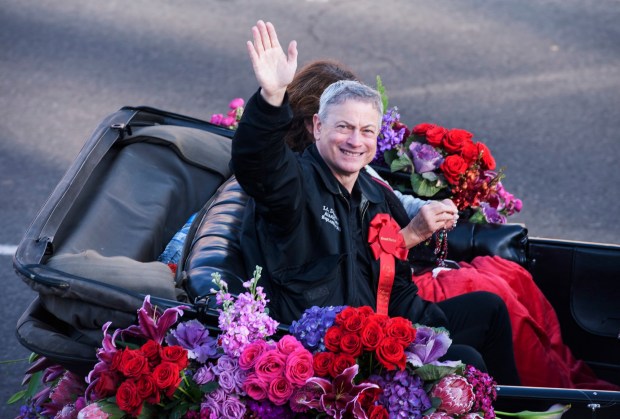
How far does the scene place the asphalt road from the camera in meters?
5.99

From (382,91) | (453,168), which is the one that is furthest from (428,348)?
(382,91)

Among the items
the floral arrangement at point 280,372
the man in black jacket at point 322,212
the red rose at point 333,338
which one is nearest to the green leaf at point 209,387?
the floral arrangement at point 280,372

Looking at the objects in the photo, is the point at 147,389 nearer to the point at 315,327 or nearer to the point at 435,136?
the point at 315,327

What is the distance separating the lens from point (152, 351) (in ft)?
8.77

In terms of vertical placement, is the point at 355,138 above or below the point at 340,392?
above

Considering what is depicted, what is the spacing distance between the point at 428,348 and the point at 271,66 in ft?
3.37

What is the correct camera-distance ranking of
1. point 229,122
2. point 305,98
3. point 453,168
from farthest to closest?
1. point 229,122
2. point 453,168
3. point 305,98

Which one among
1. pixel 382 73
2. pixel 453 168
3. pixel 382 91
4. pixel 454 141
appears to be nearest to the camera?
pixel 453 168

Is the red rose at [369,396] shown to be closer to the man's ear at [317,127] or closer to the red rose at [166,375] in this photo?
the red rose at [166,375]

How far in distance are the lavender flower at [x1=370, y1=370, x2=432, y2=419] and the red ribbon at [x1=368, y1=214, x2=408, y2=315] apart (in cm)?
86

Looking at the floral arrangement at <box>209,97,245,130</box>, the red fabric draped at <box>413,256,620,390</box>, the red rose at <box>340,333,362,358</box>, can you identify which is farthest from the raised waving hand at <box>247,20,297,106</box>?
the floral arrangement at <box>209,97,245,130</box>

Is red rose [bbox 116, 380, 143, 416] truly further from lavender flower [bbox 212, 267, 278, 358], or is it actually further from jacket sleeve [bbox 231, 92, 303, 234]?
jacket sleeve [bbox 231, 92, 303, 234]

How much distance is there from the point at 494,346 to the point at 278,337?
106 centimetres

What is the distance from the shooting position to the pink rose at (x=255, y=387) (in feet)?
8.62
